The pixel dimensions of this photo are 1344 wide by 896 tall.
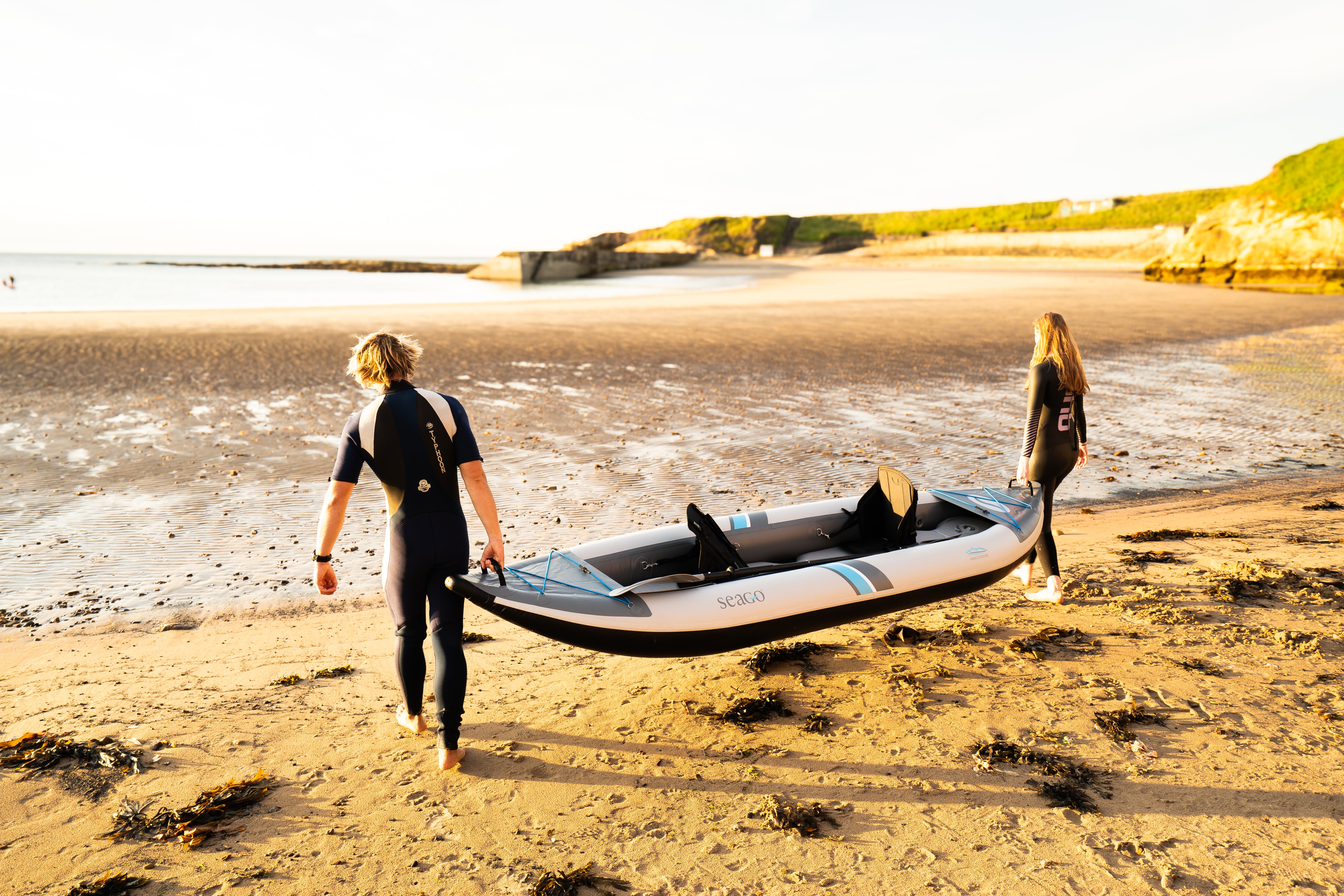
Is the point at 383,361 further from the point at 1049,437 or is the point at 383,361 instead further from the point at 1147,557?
the point at 1147,557

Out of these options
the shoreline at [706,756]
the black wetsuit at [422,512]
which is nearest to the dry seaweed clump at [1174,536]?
the shoreline at [706,756]

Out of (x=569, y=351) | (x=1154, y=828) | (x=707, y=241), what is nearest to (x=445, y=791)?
(x=1154, y=828)

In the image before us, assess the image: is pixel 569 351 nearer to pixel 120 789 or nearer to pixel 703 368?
pixel 703 368

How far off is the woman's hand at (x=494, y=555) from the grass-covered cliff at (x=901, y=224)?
217 ft

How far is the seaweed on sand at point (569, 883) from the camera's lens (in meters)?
2.76

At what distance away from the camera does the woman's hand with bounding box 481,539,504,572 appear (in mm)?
3484

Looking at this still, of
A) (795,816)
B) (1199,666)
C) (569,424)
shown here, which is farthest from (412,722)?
(569,424)

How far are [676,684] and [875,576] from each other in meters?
1.26

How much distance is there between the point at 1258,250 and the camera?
34.9 metres

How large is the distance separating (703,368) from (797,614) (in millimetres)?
10726

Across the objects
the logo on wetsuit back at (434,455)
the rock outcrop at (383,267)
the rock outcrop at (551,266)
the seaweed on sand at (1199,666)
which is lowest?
the seaweed on sand at (1199,666)

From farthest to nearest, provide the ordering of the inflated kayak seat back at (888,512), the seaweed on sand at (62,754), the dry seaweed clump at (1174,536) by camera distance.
A: the dry seaweed clump at (1174,536) → the inflated kayak seat back at (888,512) → the seaweed on sand at (62,754)

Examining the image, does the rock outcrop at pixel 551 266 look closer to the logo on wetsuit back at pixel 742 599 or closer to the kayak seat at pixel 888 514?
the kayak seat at pixel 888 514

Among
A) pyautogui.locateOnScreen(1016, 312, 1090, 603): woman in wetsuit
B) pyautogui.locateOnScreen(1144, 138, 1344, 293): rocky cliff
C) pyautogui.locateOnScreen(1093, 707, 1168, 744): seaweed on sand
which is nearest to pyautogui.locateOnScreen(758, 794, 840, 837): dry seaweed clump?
pyautogui.locateOnScreen(1093, 707, 1168, 744): seaweed on sand
